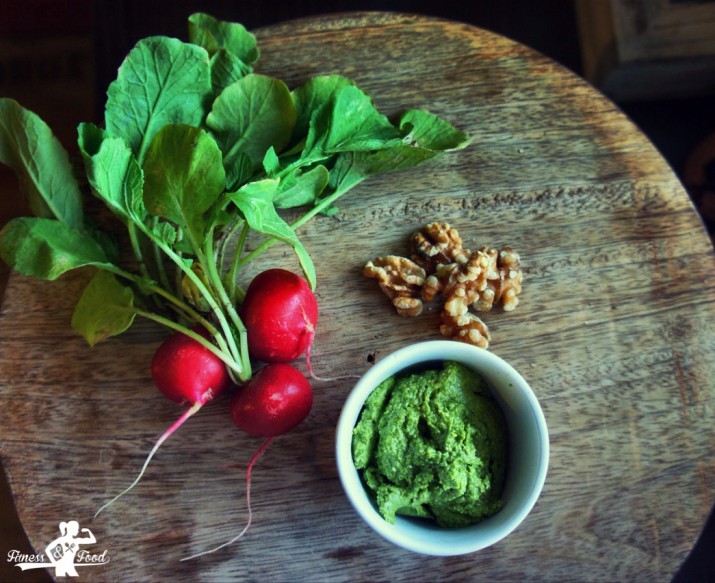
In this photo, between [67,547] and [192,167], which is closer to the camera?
[192,167]

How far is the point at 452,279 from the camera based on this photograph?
35.0 inches

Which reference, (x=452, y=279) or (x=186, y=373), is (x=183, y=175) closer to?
(x=186, y=373)

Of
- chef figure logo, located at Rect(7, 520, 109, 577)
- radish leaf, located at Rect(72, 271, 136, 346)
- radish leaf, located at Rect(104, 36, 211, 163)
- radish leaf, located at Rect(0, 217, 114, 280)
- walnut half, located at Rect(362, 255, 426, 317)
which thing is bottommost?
chef figure logo, located at Rect(7, 520, 109, 577)

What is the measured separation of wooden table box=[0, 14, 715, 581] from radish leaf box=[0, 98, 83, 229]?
10cm

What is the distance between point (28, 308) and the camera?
0.91 m

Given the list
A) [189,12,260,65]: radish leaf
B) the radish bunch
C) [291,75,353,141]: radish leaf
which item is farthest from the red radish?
[189,12,260,65]: radish leaf

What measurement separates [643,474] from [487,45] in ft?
2.10

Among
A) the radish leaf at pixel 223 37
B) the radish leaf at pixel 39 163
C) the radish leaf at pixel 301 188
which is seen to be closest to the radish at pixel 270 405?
the radish leaf at pixel 301 188

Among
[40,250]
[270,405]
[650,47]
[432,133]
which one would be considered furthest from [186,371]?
[650,47]

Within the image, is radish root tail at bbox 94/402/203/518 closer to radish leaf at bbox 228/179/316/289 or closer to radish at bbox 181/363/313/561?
radish at bbox 181/363/313/561

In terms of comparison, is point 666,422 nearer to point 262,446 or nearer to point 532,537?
point 532,537

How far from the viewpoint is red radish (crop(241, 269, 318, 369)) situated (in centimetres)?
83

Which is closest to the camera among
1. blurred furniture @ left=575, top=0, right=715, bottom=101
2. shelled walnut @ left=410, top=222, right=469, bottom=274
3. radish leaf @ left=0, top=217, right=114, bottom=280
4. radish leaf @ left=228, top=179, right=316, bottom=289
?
radish leaf @ left=228, top=179, right=316, bottom=289

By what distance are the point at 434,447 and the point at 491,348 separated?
218 mm
